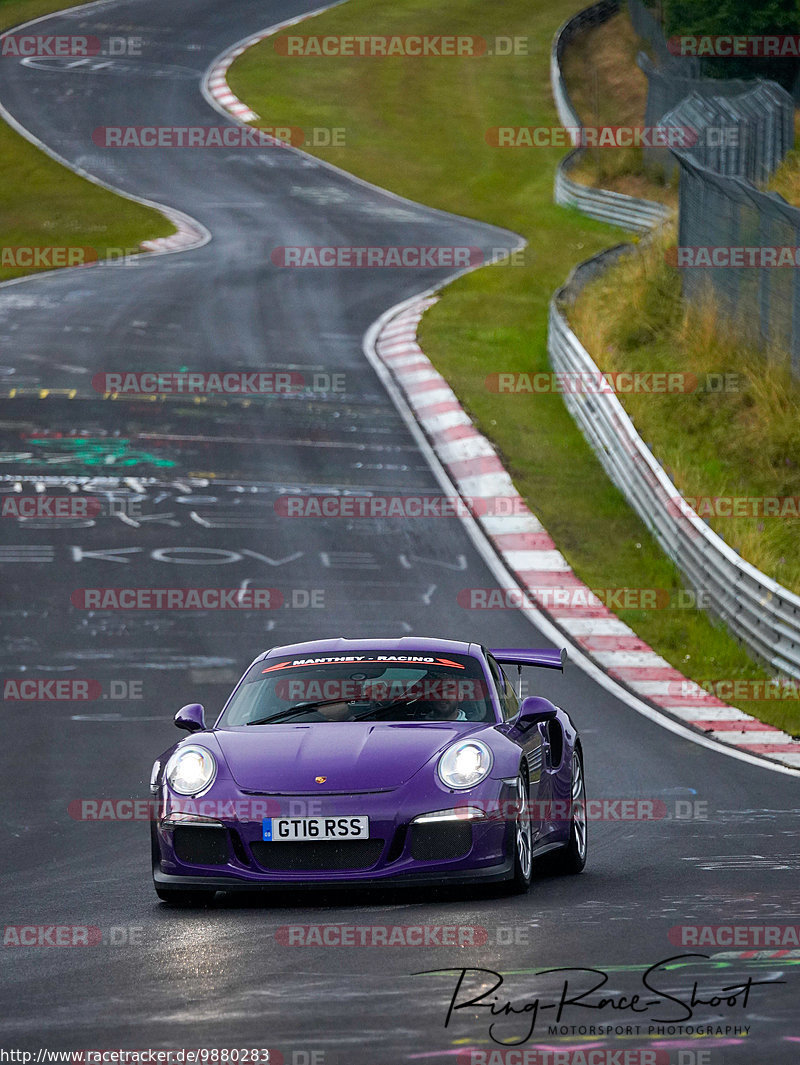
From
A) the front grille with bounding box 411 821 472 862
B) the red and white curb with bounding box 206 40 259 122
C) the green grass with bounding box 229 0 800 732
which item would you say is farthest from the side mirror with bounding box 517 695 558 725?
the red and white curb with bounding box 206 40 259 122

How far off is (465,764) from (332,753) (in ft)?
1.94

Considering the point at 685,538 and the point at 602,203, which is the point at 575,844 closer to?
the point at 685,538

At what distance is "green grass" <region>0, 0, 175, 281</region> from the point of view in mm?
36312

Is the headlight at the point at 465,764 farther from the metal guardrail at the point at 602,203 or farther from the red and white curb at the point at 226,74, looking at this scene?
the red and white curb at the point at 226,74

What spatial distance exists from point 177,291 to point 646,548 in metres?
14.9

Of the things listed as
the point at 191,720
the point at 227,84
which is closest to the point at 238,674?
the point at 191,720

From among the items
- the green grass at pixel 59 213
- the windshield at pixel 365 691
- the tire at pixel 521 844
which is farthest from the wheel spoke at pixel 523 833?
the green grass at pixel 59 213

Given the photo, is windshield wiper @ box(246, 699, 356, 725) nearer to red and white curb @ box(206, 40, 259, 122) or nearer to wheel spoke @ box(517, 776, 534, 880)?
wheel spoke @ box(517, 776, 534, 880)

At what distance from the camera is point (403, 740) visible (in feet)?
25.1

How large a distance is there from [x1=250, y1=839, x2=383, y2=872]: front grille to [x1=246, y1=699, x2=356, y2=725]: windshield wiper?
112 centimetres

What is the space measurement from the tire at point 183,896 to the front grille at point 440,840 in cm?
95

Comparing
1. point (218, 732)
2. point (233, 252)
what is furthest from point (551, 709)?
point (233, 252)

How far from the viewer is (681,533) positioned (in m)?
17.5

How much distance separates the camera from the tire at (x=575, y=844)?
8.52 metres
